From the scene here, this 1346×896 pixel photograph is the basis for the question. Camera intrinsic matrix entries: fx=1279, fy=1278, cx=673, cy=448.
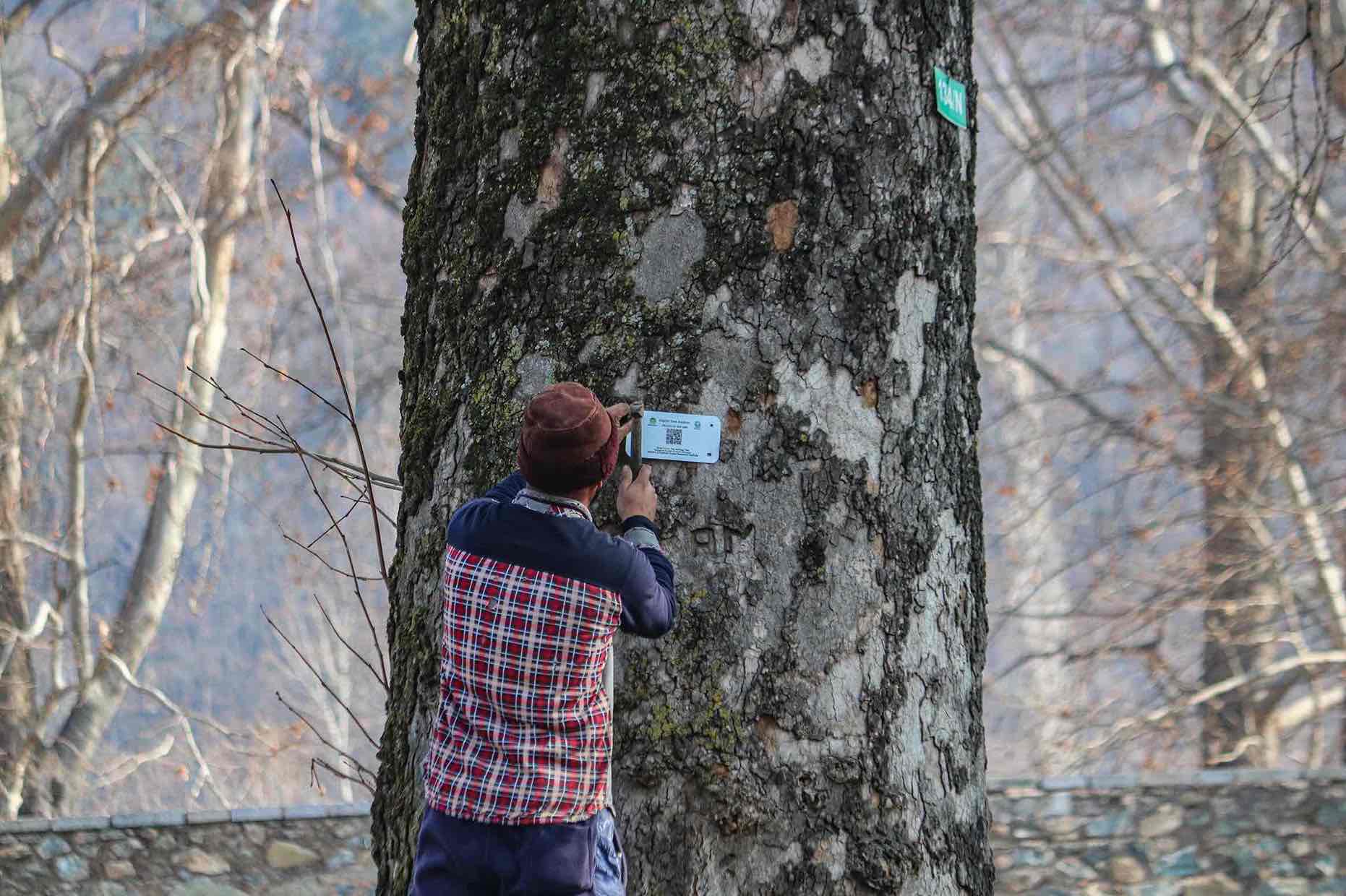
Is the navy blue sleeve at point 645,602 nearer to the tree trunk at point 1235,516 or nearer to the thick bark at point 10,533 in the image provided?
the tree trunk at point 1235,516

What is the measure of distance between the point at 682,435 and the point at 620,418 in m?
0.10

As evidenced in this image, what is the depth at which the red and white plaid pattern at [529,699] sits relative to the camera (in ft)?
6.18

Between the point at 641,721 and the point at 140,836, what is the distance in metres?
4.43

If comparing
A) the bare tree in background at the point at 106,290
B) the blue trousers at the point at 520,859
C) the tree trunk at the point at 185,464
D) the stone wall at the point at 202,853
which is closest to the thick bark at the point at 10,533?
the bare tree in background at the point at 106,290

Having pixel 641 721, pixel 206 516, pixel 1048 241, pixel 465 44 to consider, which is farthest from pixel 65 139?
pixel 641 721

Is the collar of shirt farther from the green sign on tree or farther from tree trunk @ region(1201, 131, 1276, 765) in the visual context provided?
tree trunk @ region(1201, 131, 1276, 765)

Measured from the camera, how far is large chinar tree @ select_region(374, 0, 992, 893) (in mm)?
1920

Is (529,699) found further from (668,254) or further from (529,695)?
(668,254)

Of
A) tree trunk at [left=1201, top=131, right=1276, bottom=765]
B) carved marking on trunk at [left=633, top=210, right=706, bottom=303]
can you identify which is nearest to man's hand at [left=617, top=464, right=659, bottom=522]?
carved marking on trunk at [left=633, top=210, right=706, bottom=303]

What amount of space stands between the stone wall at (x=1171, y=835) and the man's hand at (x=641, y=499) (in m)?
4.29

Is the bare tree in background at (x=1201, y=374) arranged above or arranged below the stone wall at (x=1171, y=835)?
above

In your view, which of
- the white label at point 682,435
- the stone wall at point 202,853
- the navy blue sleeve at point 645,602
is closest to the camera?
the navy blue sleeve at point 645,602

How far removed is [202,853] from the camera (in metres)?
5.54

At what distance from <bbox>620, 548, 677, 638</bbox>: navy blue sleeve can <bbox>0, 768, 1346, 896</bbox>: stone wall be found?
408 centimetres
